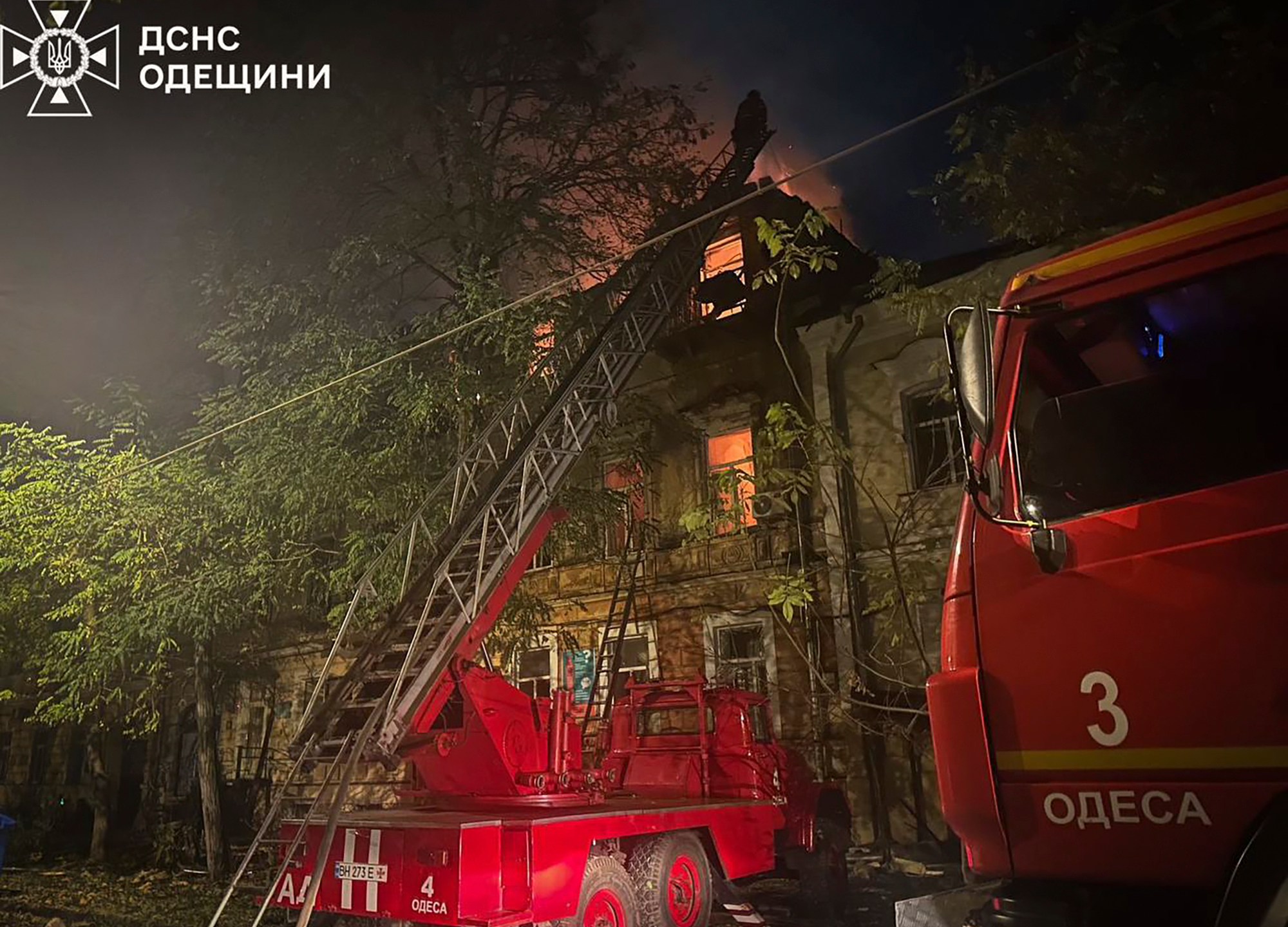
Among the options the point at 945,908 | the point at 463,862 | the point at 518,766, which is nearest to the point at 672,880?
the point at 518,766

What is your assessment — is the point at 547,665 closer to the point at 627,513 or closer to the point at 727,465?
the point at 627,513

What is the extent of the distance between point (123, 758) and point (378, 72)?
58.7 ft

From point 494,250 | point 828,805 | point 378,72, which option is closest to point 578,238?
point 494,250

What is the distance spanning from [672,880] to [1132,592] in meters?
5.32

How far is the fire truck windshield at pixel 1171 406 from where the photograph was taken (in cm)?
246

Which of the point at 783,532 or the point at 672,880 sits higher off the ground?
the point at 783,532

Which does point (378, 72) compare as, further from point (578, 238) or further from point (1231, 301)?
point (1231, 301)

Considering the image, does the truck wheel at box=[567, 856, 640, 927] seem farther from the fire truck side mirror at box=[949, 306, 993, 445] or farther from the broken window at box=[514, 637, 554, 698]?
the broken window at box=[514, 637, 554, 698]

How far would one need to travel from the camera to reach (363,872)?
541 cm

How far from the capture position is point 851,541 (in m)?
12.5

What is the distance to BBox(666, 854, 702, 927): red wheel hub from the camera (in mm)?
6672

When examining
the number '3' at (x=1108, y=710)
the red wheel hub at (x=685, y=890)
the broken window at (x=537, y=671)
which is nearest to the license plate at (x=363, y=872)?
the red wheel hub at (x=685, y=890)

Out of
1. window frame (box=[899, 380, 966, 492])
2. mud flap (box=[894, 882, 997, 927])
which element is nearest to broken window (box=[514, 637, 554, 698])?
window frame (box=[899, 380, 966, 492])

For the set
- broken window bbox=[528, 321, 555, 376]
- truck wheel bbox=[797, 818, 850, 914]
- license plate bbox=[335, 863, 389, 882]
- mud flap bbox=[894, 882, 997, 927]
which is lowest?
truck wheel bbox=[797, 818, 850, 914]
